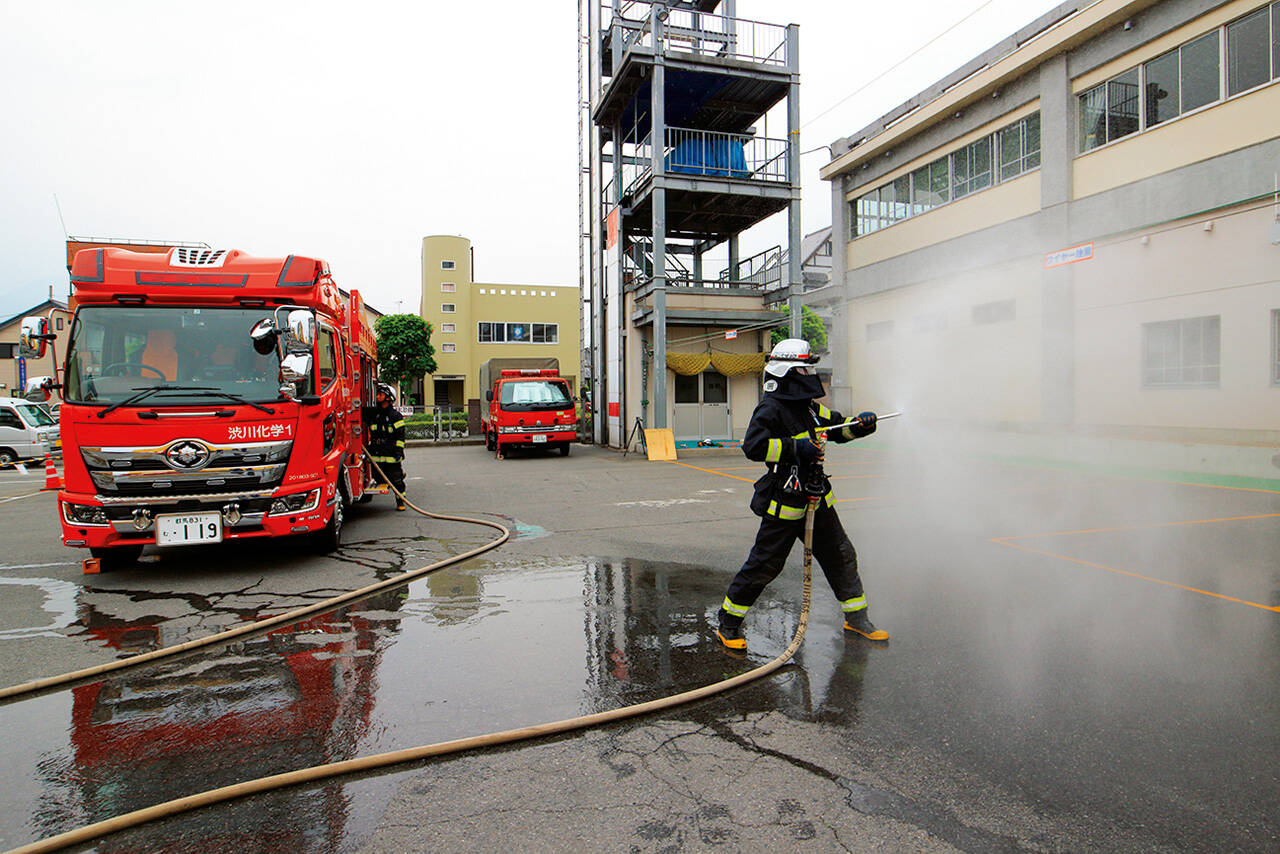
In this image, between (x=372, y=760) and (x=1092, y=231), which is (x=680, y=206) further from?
(x=372, y=760)

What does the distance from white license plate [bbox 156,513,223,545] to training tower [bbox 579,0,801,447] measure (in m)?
13.5

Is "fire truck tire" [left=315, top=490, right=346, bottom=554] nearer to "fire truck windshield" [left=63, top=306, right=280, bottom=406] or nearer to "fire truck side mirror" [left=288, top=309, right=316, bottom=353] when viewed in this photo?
"fire truck windshield" [left=63, top=306, right=280, bottom=406]

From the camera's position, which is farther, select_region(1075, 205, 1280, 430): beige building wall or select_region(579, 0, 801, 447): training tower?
select_region(579, 0, 801, 447): training tower

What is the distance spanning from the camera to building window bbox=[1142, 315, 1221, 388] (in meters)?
6.95

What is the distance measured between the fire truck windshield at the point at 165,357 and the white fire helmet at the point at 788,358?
4662mm

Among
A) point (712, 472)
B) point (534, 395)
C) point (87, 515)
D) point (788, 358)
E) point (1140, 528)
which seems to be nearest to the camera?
point (788, 358)

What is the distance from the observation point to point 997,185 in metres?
16.9

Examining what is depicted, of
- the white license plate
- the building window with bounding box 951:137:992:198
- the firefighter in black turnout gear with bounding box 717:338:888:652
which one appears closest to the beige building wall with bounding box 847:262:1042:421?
the firefighter in black turnout gear with bounding box 717:338:888:652

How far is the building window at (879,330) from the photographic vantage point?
18152 millimetres

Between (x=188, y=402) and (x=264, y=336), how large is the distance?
0.86 metres

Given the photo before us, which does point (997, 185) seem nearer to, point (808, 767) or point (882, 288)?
point (882, 288)

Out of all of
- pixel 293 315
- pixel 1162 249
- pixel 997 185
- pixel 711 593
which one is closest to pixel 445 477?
pixel 293 315

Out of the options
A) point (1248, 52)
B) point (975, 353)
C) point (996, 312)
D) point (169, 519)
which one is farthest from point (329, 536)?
point (1248, 52)

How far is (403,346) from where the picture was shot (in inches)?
1550
